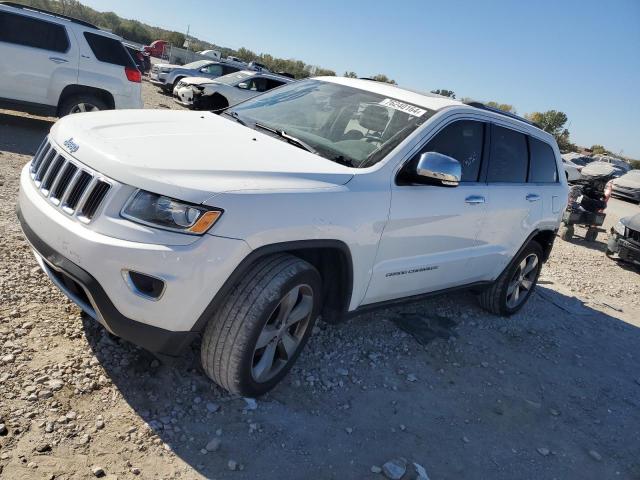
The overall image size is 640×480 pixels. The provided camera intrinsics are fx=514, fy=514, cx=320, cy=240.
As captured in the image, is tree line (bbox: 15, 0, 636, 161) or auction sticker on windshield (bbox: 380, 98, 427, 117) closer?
auction sticker on windshield (bbox: 380, 98, 427, 117)

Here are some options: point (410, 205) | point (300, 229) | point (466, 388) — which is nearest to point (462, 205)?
point (410, 205)

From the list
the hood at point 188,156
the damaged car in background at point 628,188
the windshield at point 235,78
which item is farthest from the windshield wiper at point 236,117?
the damaged car in background at point 628,188

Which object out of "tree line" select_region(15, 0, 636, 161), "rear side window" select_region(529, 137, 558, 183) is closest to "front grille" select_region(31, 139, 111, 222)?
"rear side window" select_region(529, 137, 558, 183)

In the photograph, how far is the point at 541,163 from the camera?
4.97 metres

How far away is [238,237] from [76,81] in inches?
272

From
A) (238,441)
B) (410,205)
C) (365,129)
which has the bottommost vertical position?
(238,441)

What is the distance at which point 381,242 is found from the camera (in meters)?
3.10

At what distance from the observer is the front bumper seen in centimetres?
227

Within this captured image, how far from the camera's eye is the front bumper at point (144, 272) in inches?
89.2

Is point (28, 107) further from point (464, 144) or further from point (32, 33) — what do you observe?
point (464, 144)

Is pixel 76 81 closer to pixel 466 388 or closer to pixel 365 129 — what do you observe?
pixel 365 129

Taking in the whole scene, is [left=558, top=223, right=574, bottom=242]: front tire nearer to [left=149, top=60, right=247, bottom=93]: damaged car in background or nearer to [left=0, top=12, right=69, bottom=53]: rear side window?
[left=0, top=12, right=69, bottom=53]: rear side window

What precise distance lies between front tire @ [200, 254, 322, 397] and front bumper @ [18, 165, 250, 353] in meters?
0.20

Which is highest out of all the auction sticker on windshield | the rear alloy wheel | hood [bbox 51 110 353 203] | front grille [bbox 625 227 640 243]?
the auction sticker on windshield
